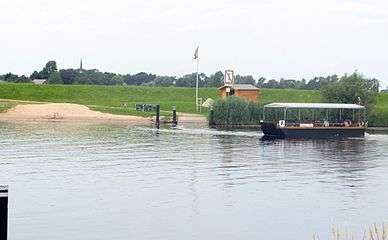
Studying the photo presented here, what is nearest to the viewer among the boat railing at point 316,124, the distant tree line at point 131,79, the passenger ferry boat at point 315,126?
the passenger ferry boat at point 315,126

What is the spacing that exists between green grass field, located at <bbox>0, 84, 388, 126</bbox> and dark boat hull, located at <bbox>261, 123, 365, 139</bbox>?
24618 millimetres

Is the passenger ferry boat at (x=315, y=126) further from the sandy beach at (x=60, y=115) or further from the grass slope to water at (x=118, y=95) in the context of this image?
the grass slope to water at (x=118, y=95)

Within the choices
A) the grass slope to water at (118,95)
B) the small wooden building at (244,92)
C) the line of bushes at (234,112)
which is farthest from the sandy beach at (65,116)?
the small wooden building at (244,92)

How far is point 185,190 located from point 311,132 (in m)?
40.1

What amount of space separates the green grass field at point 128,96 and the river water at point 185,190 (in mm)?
45371

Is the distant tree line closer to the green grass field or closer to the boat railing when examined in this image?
the green grass field

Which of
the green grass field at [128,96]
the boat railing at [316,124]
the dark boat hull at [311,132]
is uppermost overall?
the green grass field at [128,96]

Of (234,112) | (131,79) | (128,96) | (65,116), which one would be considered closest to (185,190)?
(65,116)

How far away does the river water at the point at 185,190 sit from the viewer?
2180 centimetres

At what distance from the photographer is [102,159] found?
40.5 meters

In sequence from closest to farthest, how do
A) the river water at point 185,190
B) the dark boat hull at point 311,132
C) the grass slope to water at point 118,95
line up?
A: 1. the river water at point 185,190
2. the dark boat hull at point 311,132
3. the grass slope to water at point 118,95

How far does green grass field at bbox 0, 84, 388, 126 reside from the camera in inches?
3777

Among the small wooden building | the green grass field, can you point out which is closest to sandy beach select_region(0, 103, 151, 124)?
the green grass field

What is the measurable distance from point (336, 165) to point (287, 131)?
26267mm
